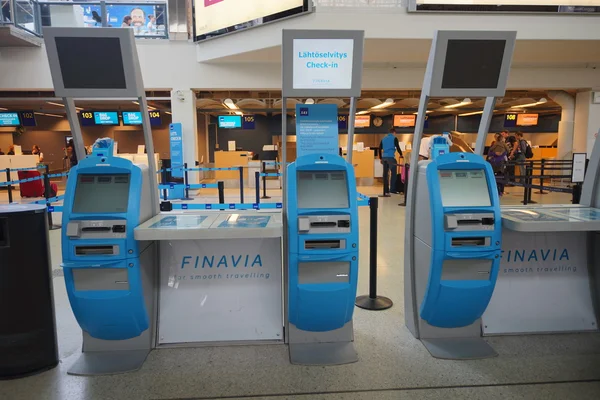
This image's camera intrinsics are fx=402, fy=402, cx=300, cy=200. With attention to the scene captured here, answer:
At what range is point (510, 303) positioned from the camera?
3.09m

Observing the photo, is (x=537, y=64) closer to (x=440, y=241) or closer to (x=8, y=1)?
(x=440, y=241)

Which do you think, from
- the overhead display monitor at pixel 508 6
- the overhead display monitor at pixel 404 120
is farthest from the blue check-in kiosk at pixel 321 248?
the overhead display monitor at pixel 404 120

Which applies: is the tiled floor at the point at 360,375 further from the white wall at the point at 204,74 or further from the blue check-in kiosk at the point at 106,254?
the white wall at the point at 204,74

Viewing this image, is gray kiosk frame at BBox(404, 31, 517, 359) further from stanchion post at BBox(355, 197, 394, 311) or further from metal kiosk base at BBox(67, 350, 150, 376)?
metal kiosk base at BBox(67, 350, 150, 376)

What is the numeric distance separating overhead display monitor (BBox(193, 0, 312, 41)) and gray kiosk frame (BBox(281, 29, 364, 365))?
5.21 m

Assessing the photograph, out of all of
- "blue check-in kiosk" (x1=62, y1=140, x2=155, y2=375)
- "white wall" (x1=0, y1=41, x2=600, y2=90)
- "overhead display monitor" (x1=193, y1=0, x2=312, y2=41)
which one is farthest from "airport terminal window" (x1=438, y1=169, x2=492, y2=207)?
"white wall" (x1=0, y1=41, x2=600, y2=90)

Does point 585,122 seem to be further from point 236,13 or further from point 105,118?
point 105,118

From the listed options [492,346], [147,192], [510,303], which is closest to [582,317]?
[510,303]

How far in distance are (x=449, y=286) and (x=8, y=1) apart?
10.6m

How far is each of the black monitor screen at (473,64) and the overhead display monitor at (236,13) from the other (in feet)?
17.5

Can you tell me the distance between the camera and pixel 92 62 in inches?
103

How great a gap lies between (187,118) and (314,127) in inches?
335

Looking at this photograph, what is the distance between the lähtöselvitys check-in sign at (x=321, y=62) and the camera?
108 inches

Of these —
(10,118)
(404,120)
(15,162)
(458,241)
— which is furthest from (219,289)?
(404,120)
